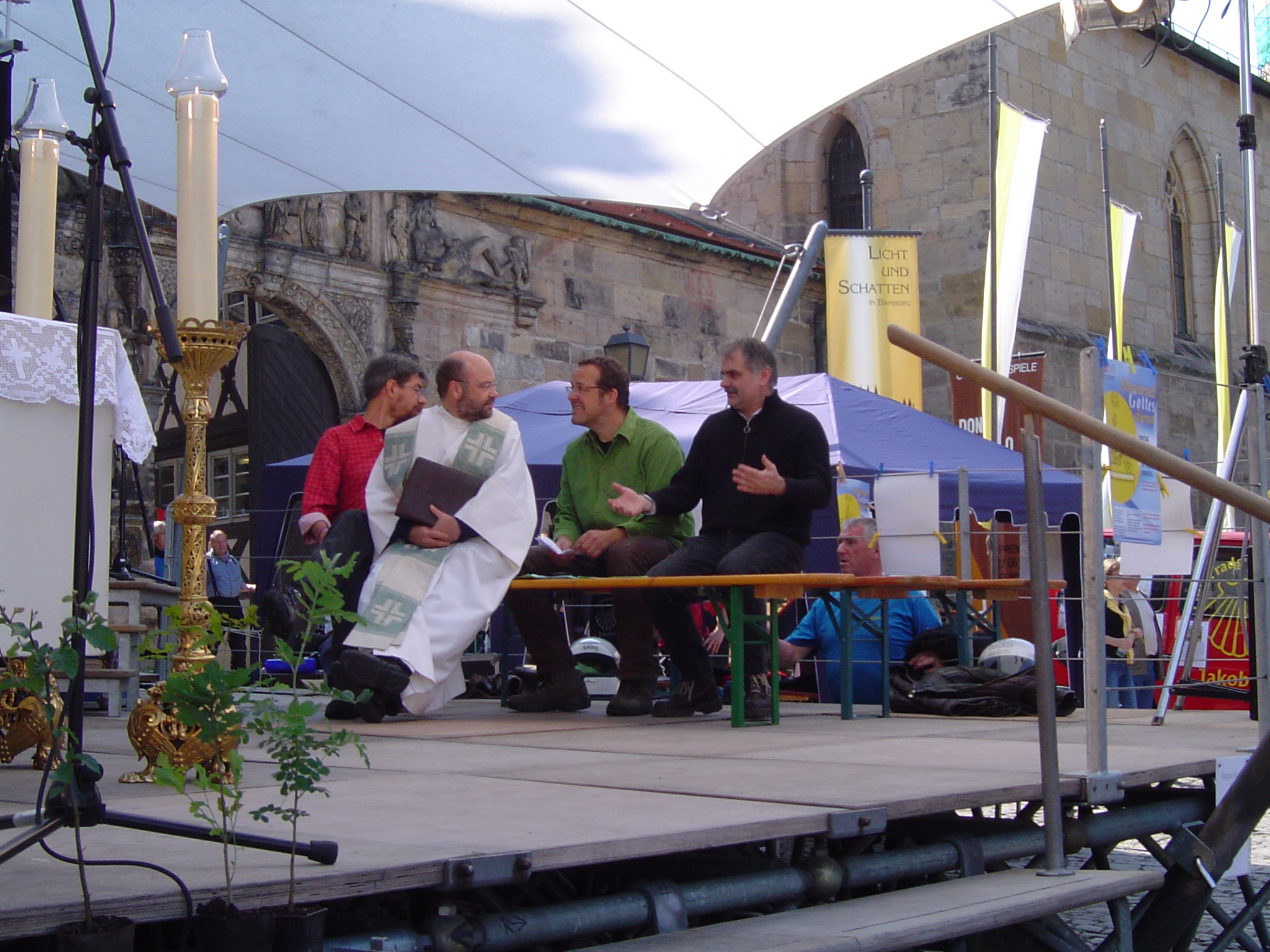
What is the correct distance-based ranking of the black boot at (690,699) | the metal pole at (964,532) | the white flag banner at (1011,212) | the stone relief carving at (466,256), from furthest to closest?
1. the stone relief carving at (466,256)
2. the white flag banner at (1011,212)
3. the metal pole at (964,532)
4. the black boot at (690,699)

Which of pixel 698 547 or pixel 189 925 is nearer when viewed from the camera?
pixel 189 925

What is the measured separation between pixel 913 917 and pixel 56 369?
3168mm

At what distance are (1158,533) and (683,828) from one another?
9.92 feet

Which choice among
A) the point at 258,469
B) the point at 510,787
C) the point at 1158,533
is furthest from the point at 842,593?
the point at 258,469

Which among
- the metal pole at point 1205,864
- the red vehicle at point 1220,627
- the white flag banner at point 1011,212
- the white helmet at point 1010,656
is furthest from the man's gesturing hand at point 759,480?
the white flag banner at point 1011,212

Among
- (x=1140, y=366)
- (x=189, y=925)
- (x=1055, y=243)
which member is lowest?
(x=189, y=925)

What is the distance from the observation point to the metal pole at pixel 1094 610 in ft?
11.9

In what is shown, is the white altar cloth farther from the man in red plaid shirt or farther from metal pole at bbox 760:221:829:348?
metal pole at bbox 760:221:829:348

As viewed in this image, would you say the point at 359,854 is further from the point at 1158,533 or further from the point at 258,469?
the point at 258,469

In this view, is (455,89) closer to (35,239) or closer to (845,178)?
(35,239)

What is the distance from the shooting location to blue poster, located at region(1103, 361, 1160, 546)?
14.0 ft

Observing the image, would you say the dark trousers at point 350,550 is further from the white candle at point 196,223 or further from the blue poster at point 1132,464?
the blue poster at point 1132,464

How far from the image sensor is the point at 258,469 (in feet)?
54.8

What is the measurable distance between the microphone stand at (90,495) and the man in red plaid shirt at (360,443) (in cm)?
274
